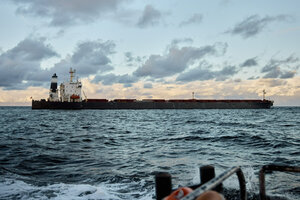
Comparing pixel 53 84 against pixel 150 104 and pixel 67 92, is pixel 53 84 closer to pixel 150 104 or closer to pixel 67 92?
pixel 67 92

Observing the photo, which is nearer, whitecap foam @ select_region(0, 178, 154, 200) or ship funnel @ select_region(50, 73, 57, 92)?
whitecap foam @ select_region(0, 178, 154, 200)

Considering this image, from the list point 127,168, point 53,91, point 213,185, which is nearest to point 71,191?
point 127,168

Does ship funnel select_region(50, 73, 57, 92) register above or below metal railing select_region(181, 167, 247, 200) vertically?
above

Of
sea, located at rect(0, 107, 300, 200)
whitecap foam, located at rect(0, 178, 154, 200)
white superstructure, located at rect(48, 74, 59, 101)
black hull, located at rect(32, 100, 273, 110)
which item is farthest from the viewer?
white superstructure, located at rect(48, 74, 59, 101)

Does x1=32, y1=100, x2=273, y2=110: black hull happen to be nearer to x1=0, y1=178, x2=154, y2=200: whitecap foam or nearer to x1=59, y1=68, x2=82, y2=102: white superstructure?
x1=59, y1=68, x2=82, y2=102: white superstructure

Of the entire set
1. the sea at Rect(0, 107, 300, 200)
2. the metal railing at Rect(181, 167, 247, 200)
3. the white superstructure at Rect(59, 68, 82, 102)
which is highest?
the white superstructure at Rect(59, 68, 82, 102)

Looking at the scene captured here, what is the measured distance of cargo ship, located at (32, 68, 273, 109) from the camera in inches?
2905

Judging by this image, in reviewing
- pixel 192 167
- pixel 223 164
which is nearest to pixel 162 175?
pixel 192 167

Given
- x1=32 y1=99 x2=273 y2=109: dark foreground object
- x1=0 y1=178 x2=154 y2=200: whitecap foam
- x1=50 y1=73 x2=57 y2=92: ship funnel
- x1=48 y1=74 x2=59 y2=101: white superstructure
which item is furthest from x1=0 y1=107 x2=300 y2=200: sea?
x1=50 y1=73 x2=57 y2=92: ship funnel

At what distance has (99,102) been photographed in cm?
7506

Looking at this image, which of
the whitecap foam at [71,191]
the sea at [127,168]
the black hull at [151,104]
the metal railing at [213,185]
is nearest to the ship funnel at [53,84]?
the black hull at [151,104]

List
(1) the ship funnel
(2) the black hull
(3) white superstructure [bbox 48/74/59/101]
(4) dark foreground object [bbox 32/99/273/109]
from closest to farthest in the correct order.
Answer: (2) the black hull < (4) dark foreground object [bbox 32/99/273/109] < (3) white superstructure [bbox 48/74/59/101] < (1) the ship funnel

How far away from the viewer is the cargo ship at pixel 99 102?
2905 inches

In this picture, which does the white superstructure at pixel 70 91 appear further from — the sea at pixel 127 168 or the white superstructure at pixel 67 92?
the sea at pixel 127 168
